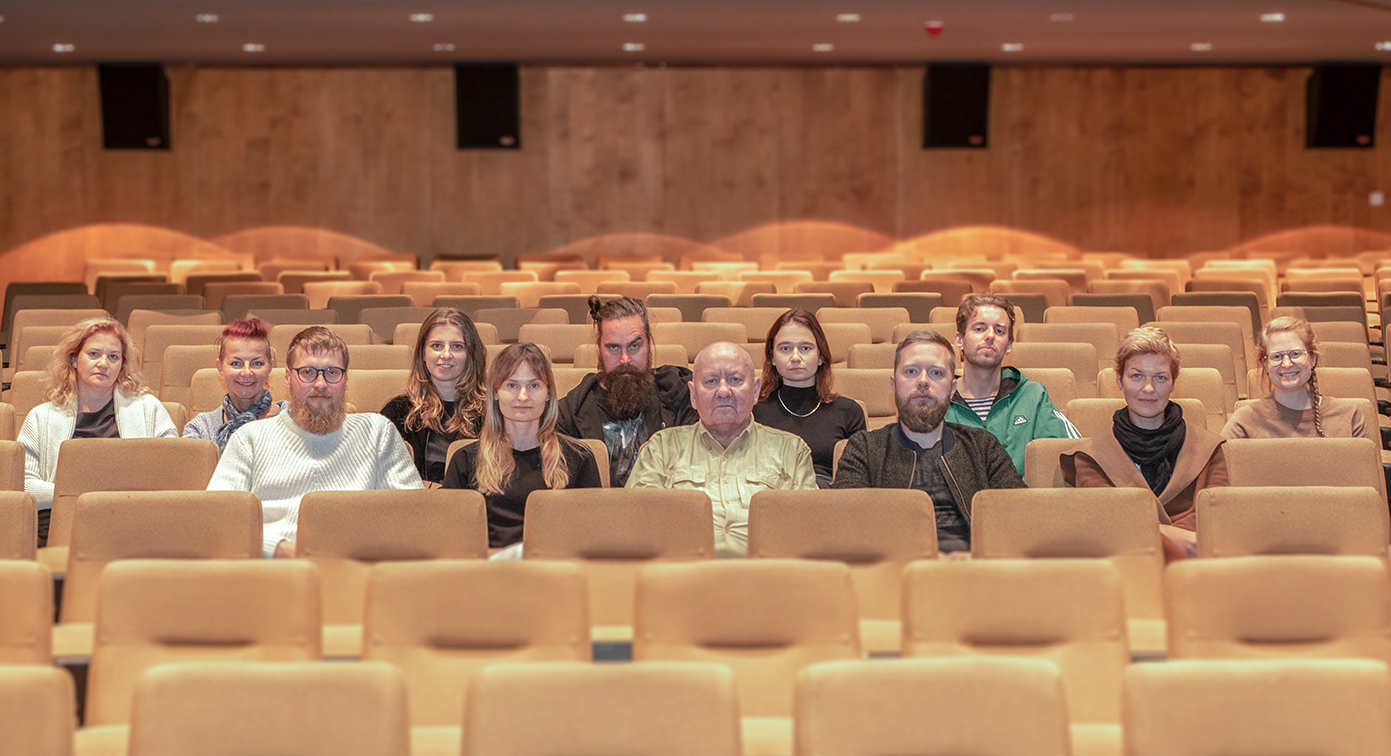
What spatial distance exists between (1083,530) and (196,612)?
6.68 ft

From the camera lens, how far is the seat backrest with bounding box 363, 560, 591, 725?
8.82ft

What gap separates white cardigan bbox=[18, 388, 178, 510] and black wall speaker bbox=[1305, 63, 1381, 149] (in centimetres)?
1278

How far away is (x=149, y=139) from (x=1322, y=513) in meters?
12.9

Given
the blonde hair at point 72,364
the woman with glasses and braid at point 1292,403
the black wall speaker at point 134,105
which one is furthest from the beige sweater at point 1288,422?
the black wall speaker at point 134,105

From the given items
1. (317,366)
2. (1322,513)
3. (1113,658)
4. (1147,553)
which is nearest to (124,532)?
(317,366)

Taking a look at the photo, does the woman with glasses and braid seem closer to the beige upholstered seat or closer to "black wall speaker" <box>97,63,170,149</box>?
the beige upholstered seat

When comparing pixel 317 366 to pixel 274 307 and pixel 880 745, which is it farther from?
pixel 274 307

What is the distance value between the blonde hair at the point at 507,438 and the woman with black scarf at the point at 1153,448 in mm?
1468

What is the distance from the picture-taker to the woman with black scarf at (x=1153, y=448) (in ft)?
12.4

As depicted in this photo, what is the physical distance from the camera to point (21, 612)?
2.60 m

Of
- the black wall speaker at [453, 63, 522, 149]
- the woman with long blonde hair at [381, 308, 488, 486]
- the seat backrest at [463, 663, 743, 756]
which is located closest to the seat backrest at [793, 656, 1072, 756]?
the seat backrest at [463, 663, 743, 756]

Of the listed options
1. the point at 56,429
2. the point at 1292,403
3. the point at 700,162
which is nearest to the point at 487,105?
the point at 700,162

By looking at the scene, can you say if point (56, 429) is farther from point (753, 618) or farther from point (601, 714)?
point (601, 714)

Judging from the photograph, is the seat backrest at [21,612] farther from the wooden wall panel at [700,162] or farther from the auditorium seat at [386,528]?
the wooden wall panel at [700,162]
